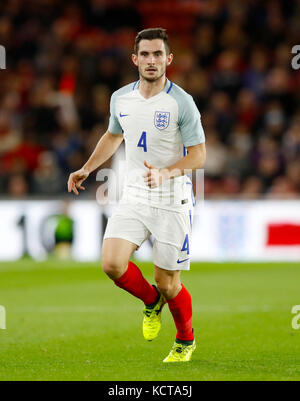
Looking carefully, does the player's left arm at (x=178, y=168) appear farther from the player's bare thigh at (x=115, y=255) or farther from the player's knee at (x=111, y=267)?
the player's knee at (x=111, y=267)

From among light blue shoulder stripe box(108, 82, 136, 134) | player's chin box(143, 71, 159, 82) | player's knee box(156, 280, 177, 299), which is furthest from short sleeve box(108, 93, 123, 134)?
player's knee box(156, 280, 177, 299)

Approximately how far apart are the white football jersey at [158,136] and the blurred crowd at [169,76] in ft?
26.5

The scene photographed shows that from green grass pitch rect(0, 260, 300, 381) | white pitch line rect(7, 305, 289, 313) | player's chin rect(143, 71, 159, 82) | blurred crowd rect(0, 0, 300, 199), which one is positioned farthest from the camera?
blurred crowd rect(0, 0, 300, 199)

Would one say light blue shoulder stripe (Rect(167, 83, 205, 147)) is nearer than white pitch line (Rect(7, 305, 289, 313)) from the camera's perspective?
Yes

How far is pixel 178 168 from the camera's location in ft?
18.3

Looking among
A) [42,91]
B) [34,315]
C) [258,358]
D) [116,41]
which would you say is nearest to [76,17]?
[116,41]

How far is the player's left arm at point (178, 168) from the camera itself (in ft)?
17.5

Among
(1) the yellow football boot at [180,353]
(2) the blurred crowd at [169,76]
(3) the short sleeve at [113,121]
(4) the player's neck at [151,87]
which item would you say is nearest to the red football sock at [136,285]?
(1) the yellow football boot at [180,353]

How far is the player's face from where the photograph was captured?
224 inches

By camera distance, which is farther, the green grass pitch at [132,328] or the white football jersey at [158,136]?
the white football jersey at [158,136]

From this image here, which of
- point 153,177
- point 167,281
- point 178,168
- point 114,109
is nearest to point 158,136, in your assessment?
point 178,168

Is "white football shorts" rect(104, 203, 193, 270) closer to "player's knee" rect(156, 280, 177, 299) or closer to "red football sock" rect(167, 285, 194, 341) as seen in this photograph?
"player's knee" rect(156, 280, 177, 299)

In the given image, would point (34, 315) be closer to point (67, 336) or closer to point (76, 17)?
point (67, 336)

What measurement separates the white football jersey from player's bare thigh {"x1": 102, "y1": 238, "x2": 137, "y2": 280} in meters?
0.34
